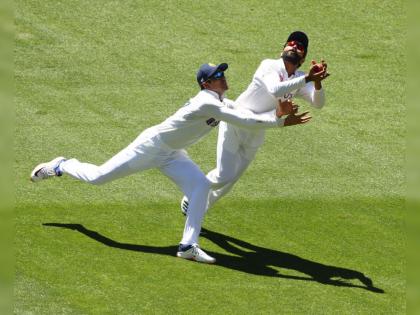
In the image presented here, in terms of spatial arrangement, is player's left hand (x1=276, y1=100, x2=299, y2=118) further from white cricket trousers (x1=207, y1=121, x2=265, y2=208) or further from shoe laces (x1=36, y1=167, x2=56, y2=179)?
shoe laces (x1=36, y1=167, x2=56, y2=179)

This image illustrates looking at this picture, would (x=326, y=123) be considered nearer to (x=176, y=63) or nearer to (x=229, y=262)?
(x=176, y=63)

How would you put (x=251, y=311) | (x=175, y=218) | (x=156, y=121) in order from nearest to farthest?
(x=251, y=311) < (x=175, y=218) < (x=156, y=121)

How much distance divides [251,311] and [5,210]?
2826 mm

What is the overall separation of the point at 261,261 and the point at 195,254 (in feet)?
2.68

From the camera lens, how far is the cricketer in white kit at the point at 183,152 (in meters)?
13.4

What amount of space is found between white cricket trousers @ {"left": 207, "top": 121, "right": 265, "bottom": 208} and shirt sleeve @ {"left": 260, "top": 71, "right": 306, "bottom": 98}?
1.98 feet

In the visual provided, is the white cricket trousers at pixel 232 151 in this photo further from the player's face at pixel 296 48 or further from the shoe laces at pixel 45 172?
the shoe laces at pixel 45 172

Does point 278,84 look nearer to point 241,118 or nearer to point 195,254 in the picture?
point 241,118

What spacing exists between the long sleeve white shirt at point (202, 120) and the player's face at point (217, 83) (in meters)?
0.07

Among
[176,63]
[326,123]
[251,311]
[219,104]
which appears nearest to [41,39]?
[176,63]

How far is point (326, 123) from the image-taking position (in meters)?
17.9

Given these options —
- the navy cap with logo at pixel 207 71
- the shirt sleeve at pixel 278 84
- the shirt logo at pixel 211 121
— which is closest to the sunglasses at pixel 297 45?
A: the shirt sleeve at pixel 278 84

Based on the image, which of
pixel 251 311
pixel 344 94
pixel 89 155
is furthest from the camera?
pixel 344 94

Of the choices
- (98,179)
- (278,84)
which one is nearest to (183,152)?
(98,179)
